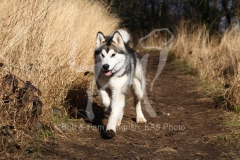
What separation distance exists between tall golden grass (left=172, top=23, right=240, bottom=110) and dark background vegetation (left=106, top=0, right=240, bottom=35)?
2.61 feet

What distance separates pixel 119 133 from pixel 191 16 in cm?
893

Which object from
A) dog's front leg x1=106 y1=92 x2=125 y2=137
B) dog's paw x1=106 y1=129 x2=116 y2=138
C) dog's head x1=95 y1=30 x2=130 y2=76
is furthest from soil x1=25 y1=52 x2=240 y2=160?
dog's head x1=95 y1=30 x2=130 y2=76

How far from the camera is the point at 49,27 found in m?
4.68

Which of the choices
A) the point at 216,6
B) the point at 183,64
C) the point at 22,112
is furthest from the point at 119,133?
the point at 216,6

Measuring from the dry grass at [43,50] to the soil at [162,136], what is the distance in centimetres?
42

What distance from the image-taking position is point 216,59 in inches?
312

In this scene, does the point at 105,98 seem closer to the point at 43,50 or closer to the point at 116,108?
the point at 116,108

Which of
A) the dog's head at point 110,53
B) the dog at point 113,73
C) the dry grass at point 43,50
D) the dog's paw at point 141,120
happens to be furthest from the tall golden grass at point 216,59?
the dry grass at point 43,50

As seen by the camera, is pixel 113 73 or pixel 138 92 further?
pixel 138 92

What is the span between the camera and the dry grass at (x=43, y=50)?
3625 mm

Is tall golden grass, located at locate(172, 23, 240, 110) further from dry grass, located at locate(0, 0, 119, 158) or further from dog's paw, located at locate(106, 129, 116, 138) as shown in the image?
dry grass, located at locate(0, 0, 119, 158)

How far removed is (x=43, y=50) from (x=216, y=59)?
4868 millimetres

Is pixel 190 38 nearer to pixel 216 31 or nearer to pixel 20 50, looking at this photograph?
pixel 216 31

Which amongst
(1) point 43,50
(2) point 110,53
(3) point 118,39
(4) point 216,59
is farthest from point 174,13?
(1) point 43,50
